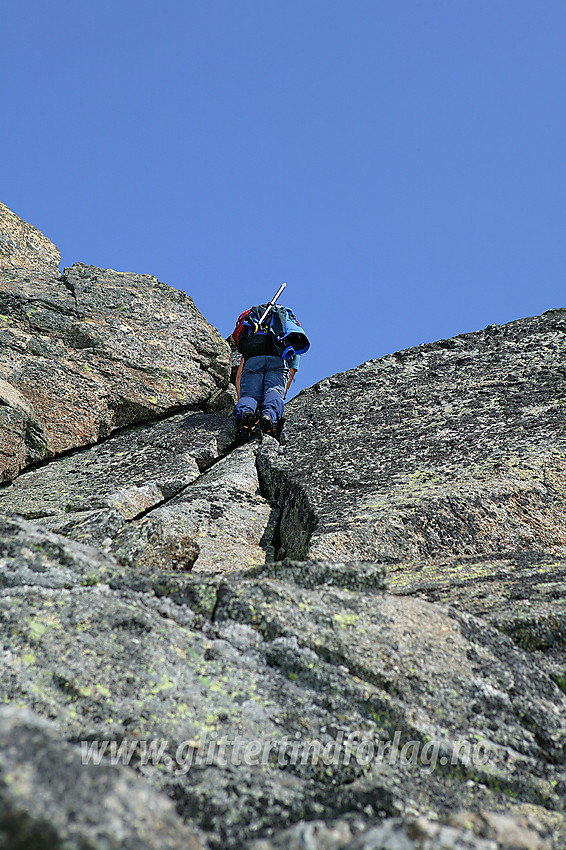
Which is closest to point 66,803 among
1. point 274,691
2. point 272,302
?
point 274,691

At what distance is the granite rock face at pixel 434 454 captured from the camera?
23.4ft

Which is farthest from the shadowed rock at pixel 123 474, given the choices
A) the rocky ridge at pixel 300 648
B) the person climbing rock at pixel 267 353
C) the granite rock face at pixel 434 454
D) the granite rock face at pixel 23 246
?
the granite rock face at pixel 23 246

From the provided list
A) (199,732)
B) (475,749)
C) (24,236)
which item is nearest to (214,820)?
(199,732)

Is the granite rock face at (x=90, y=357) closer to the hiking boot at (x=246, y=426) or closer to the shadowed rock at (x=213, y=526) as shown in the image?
the hiking boot at (x=246, y=426)

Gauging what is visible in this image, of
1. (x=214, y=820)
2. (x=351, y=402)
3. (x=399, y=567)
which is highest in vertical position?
(x=351, y=402)

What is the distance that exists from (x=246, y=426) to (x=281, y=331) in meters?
2.56

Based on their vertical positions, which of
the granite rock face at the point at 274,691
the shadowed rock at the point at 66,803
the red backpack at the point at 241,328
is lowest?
the shadowed rock at the point at 66,803

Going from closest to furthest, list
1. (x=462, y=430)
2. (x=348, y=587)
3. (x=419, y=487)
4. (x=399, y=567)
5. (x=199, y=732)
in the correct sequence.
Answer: (x=199, y=732) < (x=348, y=587) < (x=399, y=567) < (x=419, y=487) < (x=462, y=430)

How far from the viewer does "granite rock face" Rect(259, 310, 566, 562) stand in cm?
713

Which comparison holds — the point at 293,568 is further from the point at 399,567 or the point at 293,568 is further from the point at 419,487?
the point at 419,487

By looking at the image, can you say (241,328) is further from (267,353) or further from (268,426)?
(268,426)

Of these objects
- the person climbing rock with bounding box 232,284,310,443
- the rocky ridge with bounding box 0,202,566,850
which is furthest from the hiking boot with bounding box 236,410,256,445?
the rocky ridge with bounding box 0,202,566,850

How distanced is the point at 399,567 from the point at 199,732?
3.73 m

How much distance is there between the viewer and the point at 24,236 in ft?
49.1
